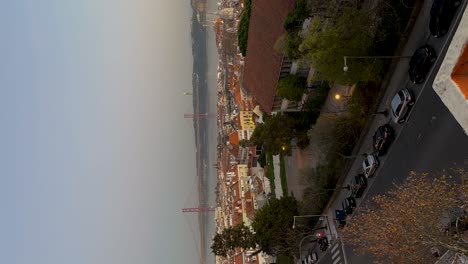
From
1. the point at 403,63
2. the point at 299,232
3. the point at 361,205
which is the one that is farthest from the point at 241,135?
the point at 403,63

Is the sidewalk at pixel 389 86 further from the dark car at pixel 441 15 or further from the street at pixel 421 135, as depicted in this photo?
the dark car at pixel 441 15

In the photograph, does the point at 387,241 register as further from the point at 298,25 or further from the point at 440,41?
the point at 298,25

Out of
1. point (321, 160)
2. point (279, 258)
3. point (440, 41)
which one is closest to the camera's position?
point (440, 41)

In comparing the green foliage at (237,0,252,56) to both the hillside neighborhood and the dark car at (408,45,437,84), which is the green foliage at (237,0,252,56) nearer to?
the hillside neighborhood

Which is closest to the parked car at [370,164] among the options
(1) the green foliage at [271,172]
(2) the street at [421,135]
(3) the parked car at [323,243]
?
(2) the street at [421,135]

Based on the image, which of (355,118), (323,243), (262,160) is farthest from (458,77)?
(262,160)

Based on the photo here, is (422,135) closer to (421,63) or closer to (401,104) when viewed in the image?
(401,104)
